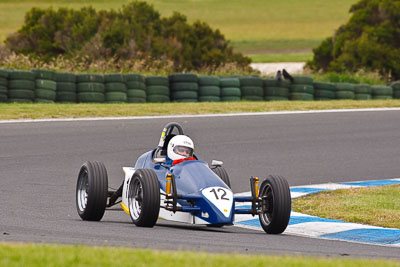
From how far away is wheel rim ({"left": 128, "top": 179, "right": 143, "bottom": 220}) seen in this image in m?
8.19

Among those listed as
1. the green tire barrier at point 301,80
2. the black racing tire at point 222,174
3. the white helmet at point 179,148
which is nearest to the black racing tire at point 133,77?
the green tire barrier at point 301,80

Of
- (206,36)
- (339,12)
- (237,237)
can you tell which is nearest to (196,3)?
(339,12)

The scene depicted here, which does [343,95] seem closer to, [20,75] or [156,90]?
[156,90]

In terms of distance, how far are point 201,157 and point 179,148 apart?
219 inches

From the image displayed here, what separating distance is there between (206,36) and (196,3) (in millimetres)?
70318

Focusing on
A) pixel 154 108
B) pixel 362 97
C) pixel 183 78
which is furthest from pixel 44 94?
pixel 362 97

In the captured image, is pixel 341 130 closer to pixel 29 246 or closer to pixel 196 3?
pixel 29 246

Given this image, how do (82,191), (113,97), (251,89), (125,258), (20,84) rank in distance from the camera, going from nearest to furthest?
(125,258), (82,191), (20,84), (113,97), (251,89)

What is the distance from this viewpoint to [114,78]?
69.2ft

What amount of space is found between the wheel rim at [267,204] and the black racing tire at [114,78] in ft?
43.7

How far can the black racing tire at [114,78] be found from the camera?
21.0 metres

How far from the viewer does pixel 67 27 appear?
131 ft

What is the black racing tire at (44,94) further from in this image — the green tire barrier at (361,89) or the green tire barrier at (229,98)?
the green tire barrier at (361,89)

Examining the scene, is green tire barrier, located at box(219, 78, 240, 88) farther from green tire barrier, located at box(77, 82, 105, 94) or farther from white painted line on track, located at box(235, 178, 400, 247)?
white painted line on track, located at box(235, 178, 400, 247)
